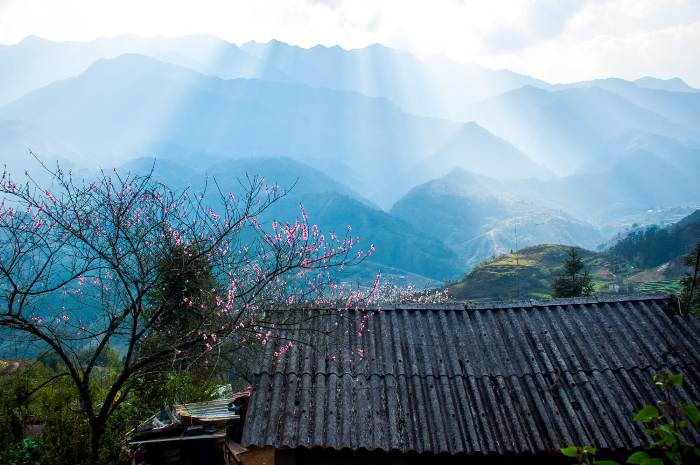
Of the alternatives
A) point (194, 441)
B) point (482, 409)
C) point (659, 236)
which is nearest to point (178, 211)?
point (194, 441)

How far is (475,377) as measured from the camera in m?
6.01

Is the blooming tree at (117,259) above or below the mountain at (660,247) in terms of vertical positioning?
above

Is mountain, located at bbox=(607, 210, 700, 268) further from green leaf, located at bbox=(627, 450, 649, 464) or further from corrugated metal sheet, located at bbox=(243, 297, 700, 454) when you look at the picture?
green leaf, located at bbox=(627, 450, 649, 464)

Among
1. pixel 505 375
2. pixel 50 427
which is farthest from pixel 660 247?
pixel 50 427

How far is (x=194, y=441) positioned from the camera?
9219 mm

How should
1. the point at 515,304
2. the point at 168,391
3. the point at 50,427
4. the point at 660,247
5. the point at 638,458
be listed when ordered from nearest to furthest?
the point at 638,458 < the point at 515,304 < the point at 50,427 < the point at 168,391 < the point at 660,247

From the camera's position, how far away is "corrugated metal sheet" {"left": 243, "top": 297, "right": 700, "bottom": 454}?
5363mm

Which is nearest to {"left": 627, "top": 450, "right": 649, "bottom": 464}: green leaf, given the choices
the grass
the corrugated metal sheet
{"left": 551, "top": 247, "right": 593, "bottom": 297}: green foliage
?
the corrugated metal sheet

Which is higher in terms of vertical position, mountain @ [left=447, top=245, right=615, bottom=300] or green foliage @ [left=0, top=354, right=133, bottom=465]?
green foliage @ [left=0, top=354, right=133, bottom=465]

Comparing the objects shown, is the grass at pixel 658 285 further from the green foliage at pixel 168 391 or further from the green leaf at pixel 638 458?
the green leaf at pixel 638 458

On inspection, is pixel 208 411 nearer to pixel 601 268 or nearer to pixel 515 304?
pixel 515 304

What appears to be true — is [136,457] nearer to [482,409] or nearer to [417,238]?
[482,409]

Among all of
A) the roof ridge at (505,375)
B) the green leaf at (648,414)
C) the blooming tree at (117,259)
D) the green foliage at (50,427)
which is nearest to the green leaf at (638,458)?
the green leaf at (648,414)

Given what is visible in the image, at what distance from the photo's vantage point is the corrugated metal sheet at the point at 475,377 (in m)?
5.36
